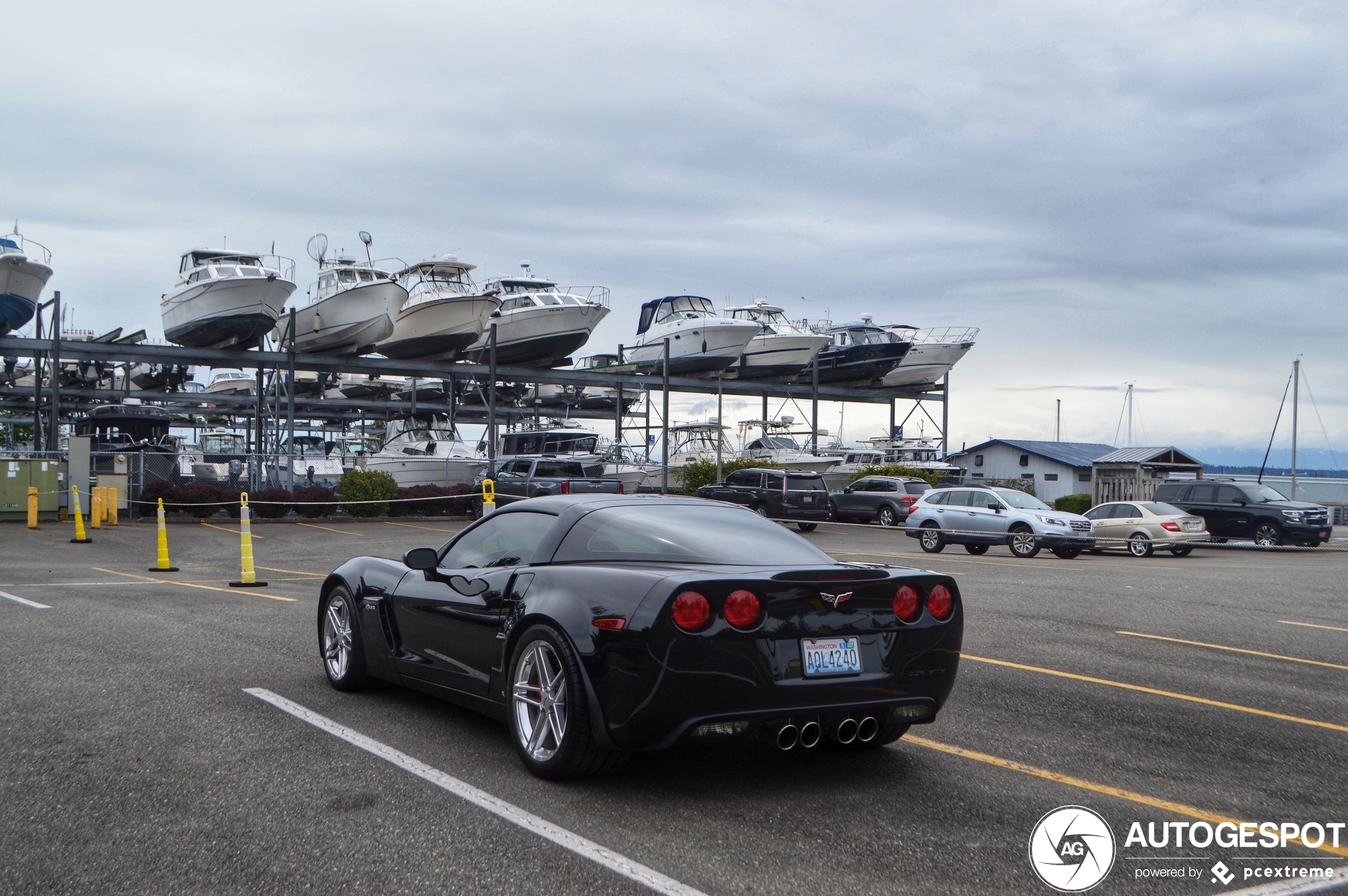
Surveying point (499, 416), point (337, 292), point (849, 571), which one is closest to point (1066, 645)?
point (849, 571)

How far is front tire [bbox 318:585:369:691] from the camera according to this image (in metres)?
6.55

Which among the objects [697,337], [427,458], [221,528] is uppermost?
[697,337]

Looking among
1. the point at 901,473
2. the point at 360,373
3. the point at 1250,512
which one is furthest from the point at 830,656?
the point at 360,373

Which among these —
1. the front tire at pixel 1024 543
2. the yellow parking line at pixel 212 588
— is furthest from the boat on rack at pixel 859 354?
the yellow parking line at pixel 212 588

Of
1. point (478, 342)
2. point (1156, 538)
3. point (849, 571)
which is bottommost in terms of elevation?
point (1156, 538)

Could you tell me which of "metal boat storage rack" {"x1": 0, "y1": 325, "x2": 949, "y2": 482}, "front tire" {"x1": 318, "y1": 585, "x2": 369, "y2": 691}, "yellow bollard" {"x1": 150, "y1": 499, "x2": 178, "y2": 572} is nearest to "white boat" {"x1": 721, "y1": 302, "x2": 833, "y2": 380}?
"metal boat storage rack" {"x1": 0, "y1": 325, "x2": 949, "y2": 482}

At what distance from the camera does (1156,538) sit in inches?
952

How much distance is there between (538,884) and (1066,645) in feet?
21.6

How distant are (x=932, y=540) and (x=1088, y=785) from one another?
1817cm

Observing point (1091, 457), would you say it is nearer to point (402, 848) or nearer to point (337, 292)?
point (337, 292)

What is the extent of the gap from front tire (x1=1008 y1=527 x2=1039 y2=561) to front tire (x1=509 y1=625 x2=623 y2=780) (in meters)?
18.1

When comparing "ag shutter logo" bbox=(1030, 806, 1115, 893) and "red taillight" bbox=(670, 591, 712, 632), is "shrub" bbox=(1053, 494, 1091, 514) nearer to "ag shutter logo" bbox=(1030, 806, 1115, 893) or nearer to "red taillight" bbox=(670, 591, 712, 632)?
"ag shutter logo" bbox=(1030, 806, 1115, 893)

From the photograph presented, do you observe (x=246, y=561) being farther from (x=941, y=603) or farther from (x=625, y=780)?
(x=941, y=603)

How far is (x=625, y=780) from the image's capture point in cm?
488
